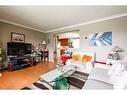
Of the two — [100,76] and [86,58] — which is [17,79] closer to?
[100,76]

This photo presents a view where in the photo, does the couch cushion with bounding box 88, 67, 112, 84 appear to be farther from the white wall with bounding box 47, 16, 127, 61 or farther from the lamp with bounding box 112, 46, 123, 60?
the white wall with bounding box 47, 16, 127, 61

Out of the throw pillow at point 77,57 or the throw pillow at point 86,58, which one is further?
the throw pillow at point 77,57

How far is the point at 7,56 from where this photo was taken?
3.88m

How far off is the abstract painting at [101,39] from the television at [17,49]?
2845 millimetres

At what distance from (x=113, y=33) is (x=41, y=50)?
3.98 metres

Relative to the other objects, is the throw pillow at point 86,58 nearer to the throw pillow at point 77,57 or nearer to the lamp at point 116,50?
the throw pillow at point 77,57

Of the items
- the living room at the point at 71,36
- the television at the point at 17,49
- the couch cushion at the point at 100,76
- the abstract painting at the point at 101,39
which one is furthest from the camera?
the television at the point at 17,49

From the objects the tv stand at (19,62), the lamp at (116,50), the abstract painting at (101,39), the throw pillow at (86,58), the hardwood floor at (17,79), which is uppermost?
the abstract painting at (101,39)

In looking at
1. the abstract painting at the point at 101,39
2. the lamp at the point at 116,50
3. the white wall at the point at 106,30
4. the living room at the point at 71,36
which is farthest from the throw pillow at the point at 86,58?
the lamp at the point at 116,50

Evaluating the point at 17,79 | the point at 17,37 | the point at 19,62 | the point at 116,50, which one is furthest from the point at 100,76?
the point at 17,37

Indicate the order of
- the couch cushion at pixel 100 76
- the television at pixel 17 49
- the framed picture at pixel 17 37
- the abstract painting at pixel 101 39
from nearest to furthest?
the couch cushion at pixel 100 76 < the abstract painting at pixel 101 39 < the television at pixel 17 49 < the framed picture at pixel 17 37

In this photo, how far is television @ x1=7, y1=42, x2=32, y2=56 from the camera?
3.83m

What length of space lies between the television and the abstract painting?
2.85 m

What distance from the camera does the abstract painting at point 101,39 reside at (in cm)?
348
